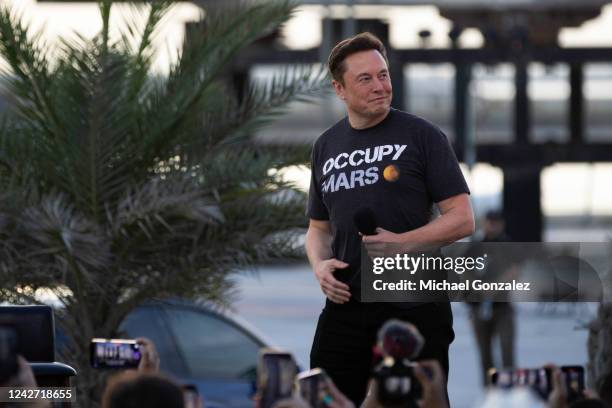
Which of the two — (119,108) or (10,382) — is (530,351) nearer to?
(119,108)

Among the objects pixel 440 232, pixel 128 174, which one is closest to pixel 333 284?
Answer: pixel 440 232

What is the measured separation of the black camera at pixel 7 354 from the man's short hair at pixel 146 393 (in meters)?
0.28

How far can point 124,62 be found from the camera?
818 cm

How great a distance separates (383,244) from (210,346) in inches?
202

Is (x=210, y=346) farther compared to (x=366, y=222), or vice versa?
(x=210, y=346)

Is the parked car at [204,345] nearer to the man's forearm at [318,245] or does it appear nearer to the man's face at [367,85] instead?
the man's forearm at [318,245]

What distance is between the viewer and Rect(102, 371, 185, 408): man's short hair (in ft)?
10.5

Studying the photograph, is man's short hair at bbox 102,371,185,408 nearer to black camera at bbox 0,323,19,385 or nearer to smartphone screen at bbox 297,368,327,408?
black camera at bbox 0,323,19,385

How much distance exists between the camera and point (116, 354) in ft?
14.3

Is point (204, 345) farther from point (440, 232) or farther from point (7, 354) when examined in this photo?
point (7, 354)

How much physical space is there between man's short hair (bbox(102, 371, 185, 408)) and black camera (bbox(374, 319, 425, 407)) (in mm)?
579

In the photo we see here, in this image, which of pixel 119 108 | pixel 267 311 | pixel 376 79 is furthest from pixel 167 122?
pixel 267 311

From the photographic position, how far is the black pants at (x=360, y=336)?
464cm

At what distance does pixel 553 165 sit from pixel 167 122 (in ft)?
57.5
